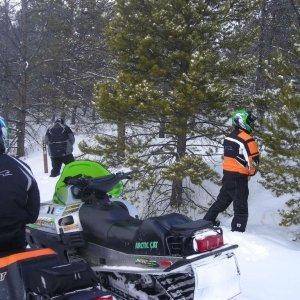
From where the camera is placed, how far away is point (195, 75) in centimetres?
1014

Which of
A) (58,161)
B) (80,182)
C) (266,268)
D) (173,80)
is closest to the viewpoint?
(80,182)

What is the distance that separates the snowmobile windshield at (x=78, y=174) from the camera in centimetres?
452

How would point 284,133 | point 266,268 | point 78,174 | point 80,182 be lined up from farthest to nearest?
point 284,133 → point 266,268 → point 78,174 → point 80,182

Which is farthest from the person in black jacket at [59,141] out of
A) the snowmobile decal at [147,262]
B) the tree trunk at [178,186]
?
the snowmobile decal at [147,262]

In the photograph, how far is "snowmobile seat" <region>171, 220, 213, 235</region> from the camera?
344 cm

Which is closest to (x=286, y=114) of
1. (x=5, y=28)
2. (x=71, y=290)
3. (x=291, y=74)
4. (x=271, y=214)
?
(x=291, y=74)

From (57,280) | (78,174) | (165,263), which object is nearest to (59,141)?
(78,174)

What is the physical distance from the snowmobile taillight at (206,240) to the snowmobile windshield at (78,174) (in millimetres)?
1348

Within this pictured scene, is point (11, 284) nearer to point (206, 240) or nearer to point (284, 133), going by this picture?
point (206, 240)

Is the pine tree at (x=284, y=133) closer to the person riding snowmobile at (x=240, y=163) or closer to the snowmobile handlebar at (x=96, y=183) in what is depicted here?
the person riding snowmobile at (x=240, y=163)

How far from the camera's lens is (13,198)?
11.2 ft

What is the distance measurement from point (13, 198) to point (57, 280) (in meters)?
0.75

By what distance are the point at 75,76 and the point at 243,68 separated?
38.6 feet

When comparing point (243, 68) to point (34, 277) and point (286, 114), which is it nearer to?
point (286, 114)
